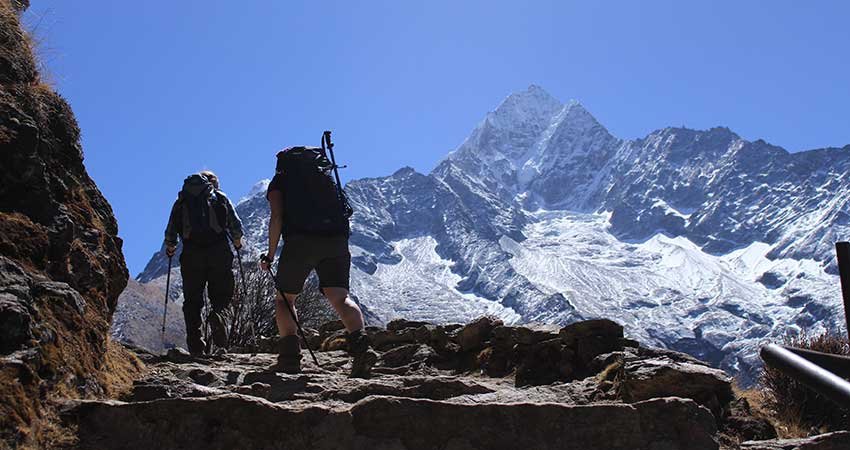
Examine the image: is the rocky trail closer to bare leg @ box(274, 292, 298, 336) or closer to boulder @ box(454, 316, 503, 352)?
boulder @ box(454, 316, 503, 352)

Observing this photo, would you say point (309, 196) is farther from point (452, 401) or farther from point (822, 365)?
point (822, 365)

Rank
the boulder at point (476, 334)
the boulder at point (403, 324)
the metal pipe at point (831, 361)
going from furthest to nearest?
the boulder at point (403, 324) < the boulder at point (476, 334) < the metal pipe at point (831, 361)

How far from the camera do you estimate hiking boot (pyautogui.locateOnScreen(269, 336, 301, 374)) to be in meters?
5.91

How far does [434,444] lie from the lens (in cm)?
352

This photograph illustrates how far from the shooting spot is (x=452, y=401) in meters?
4.53

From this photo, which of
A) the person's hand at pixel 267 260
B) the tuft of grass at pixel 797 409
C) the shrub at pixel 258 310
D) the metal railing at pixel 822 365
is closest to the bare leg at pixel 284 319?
the person's hand at pixel 267 260

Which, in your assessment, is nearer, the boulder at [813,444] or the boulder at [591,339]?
the boulder at [813,444]

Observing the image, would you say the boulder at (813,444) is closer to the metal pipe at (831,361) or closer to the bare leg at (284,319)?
the metal pipe at (831,361)

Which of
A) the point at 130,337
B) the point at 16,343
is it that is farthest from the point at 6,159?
the point at 130,337

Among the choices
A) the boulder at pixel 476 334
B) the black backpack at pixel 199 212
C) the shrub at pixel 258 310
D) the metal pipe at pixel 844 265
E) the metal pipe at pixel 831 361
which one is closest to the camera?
the metal pipe at pixel 831 361

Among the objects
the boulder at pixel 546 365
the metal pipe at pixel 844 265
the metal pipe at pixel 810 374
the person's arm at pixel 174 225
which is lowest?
the metal pipe at pixel 810 374

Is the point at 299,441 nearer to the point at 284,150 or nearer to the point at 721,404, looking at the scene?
the point at 721,404

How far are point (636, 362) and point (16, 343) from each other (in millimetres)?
3344

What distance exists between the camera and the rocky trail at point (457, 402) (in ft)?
11.6
